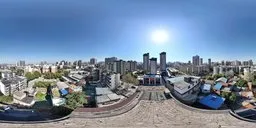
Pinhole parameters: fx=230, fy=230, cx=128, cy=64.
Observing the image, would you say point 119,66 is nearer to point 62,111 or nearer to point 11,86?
point 62,111

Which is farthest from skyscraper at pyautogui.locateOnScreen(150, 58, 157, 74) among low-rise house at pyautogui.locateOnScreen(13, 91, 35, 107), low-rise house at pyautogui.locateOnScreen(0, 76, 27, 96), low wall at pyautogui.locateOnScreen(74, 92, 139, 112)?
low-rise house at pyautogui.locateOnScreen(0, 76, 27, 96)

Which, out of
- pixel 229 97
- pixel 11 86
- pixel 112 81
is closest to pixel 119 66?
pixel 112 81

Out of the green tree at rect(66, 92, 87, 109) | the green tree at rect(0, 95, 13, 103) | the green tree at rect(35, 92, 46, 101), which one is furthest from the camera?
the green tree at rect(35, 92, 46, 101)

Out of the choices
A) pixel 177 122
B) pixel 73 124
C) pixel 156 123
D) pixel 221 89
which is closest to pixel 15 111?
pixel 73 124

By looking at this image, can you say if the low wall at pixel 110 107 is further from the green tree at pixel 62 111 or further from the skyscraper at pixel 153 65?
the skyscraper at pixel 153 65

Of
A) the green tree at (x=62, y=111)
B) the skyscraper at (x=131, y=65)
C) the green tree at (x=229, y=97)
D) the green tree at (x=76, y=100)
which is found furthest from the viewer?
the skyscraper at (x=131, y=65)

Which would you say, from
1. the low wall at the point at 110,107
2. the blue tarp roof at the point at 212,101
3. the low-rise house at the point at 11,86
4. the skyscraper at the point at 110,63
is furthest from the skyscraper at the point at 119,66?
the low-rise house at the point at 11,86

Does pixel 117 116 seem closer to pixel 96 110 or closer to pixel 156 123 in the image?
pixel 96 110

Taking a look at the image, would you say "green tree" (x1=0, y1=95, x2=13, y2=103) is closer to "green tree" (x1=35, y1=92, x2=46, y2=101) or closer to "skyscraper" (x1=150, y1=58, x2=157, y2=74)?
"green tree" (x1=35, y1=92, x2=46, y2=101)
